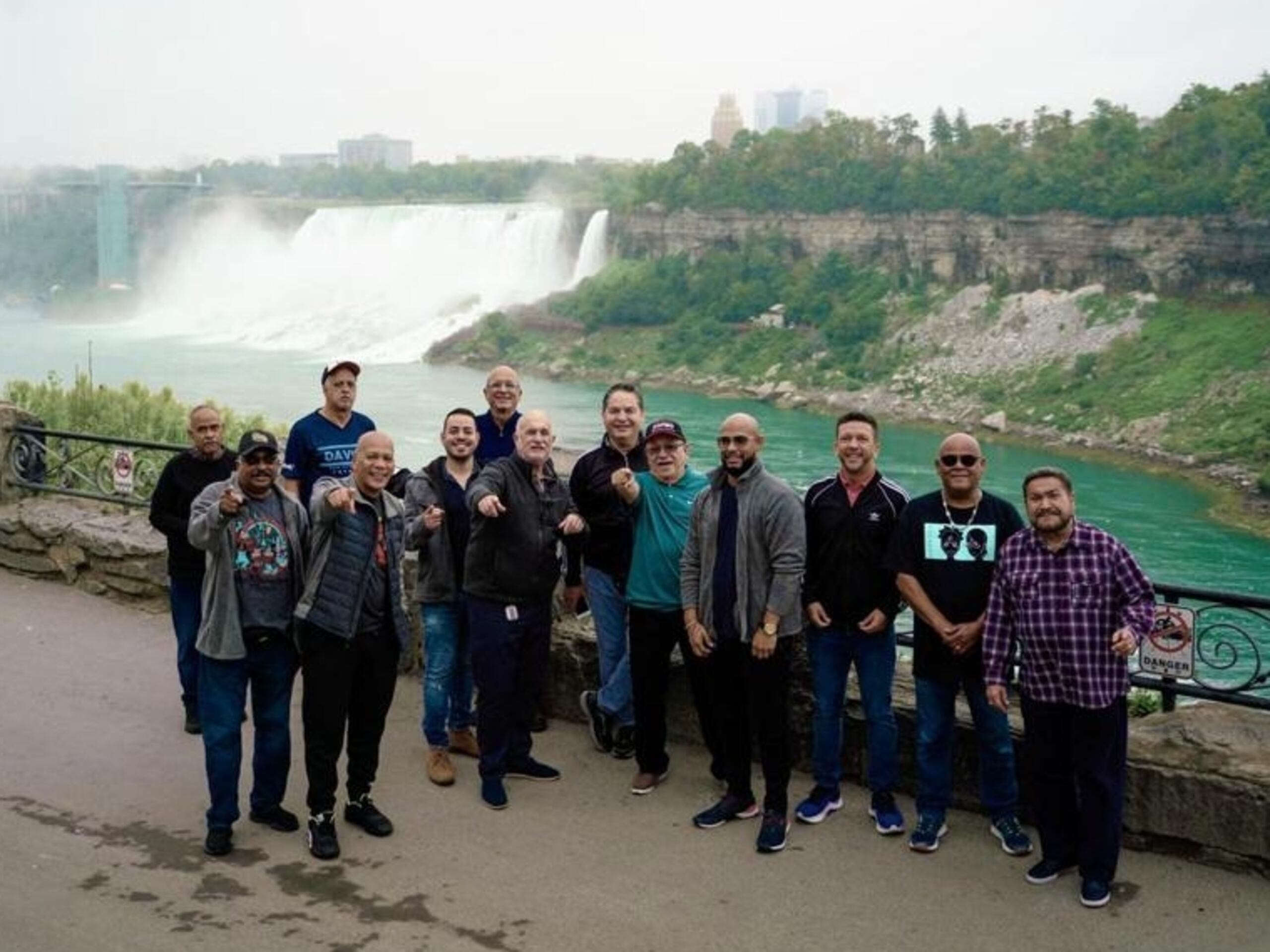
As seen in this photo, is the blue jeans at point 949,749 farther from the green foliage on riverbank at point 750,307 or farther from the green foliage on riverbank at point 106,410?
the green foliage on riverbank at point 750,307

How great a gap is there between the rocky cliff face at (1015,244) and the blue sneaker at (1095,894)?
62443 millimetres

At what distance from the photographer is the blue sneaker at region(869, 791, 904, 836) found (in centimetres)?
543

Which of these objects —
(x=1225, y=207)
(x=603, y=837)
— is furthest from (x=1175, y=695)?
(x=1225, y=207)

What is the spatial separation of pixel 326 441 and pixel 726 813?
2283 mm

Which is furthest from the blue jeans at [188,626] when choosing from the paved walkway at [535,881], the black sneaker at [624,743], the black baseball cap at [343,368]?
the black sneaker at [624,743]

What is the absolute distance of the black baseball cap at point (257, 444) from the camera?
204 inches

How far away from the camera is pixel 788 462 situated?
148 feet

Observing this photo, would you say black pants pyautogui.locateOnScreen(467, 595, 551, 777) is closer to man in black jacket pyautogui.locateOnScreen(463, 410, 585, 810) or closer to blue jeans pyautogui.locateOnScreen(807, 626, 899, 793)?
man in black jacket pyautogui.locateOnScreen(463, 410, 585, 810)

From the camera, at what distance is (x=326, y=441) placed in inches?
246

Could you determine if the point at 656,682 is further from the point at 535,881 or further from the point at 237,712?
the point at 237,712

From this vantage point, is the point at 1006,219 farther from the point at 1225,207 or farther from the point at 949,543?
the point at 949,543

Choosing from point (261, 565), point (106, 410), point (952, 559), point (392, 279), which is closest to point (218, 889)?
point (261, 565)

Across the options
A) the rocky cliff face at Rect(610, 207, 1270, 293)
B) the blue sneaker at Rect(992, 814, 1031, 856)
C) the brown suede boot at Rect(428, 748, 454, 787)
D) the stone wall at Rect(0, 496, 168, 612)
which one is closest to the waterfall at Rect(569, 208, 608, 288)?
the rocky cliff face at Rect(610, 207, 1270, 293)

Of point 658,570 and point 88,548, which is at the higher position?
point 658,570
